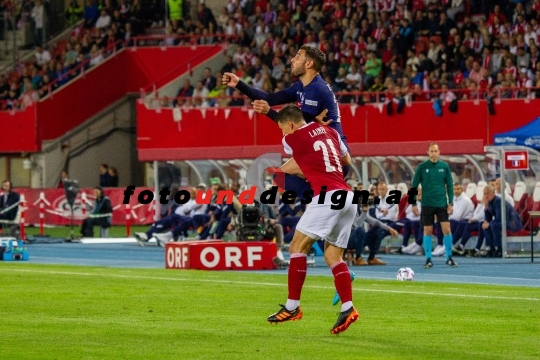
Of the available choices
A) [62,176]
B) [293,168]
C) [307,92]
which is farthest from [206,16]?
[293,168]

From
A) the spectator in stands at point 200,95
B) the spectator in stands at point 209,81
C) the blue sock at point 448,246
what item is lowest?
the blue sock at point 448,246

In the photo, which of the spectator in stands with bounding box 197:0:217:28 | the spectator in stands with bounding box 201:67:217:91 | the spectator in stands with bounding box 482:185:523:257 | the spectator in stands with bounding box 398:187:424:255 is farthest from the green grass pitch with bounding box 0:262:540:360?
the spectator in stands with bounding box 197:0:217:28

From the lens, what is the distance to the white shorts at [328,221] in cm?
1136

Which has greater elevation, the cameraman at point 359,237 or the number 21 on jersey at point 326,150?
the number 21 on jersey at point 326,150

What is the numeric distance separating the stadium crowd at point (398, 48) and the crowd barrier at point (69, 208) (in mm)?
3377

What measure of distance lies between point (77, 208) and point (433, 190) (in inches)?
776

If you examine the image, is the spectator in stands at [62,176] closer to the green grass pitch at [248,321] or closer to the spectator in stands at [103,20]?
the spectator in stands at [103,20]

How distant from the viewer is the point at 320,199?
37.3ft

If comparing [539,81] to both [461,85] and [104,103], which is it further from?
[104,103]

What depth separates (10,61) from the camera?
155ft

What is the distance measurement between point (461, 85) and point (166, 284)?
1774cm

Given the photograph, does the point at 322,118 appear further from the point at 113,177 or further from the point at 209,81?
the point at 113,177

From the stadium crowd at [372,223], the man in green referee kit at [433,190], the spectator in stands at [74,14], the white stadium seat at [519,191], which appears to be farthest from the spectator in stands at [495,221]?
the spectator in stands at [74,14]

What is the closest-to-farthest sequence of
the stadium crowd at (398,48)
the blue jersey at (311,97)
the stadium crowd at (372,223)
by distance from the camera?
the blue jersey at (311,97), the stadium crowd at (372,223), the stadium crowd at (398,48)
